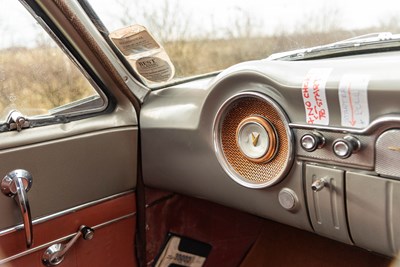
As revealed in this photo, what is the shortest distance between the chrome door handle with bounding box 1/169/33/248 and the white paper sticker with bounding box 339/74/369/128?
3.14ft

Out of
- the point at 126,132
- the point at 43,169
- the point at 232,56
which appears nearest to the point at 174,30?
the point at 232,56

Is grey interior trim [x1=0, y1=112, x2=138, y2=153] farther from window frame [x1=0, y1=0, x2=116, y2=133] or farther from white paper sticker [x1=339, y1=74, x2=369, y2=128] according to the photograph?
white paper sticker [x1=339, y1=74, x2=369, y2=128]

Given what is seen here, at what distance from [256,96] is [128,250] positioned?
89cm

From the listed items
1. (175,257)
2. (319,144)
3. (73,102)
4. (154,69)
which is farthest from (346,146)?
(175,257)

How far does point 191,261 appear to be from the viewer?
2.01 meters

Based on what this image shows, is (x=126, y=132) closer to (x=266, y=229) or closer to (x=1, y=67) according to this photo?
(x=1, y=67)

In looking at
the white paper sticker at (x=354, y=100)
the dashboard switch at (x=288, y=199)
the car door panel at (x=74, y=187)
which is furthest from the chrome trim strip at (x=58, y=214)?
the white paper sticker at (x=354, y=100)

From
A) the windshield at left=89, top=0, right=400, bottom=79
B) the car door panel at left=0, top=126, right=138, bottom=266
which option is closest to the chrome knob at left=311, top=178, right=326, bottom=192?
the windshield at left=89, top=0, right=400, bottom=79

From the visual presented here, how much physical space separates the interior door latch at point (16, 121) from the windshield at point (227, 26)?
45 centimetres

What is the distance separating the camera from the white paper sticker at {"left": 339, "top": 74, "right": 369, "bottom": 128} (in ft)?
3.66

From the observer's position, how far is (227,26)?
71.9 inches

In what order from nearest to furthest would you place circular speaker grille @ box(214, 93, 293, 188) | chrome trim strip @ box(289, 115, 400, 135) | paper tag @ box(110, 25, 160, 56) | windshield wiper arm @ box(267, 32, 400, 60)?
Result: chrome trim strip @ box(289, 115, 400, 135)
circular speaker grille @ box(214, 93, 293, 188)
windshield wiper arm @ box(267, 32, 400, 60)
paper tag @ box(110, 25, 160, 56)

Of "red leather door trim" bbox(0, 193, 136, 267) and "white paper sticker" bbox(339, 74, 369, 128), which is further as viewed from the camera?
"red leather door trim" bbox(0, 193, 136, 267)

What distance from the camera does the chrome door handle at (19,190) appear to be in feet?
4.40
